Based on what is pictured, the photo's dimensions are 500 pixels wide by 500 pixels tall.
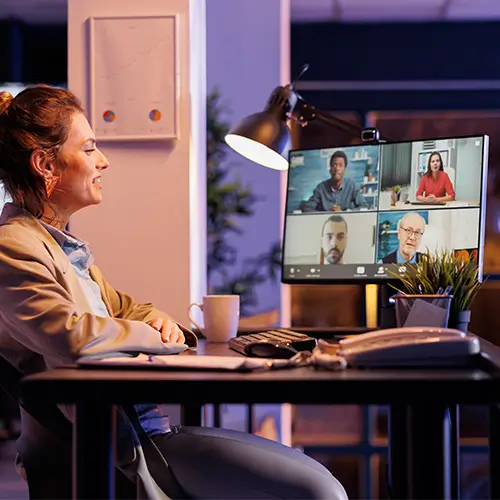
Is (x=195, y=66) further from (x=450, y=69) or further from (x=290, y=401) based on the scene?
(x=450, y=69)

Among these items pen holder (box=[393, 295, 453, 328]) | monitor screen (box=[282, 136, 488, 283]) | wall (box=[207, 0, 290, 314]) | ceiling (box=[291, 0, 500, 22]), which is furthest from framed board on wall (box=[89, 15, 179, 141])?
ceiling (box=[291, 0, 500, 22])

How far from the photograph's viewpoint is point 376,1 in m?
5.07

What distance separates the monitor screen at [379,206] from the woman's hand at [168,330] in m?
0.54

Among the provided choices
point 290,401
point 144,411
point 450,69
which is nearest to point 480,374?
point 290,401

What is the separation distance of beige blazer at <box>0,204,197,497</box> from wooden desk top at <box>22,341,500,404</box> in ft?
0.63

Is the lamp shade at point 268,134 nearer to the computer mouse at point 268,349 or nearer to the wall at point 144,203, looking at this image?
the wall at point 144,203

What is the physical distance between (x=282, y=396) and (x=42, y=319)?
0.46 m

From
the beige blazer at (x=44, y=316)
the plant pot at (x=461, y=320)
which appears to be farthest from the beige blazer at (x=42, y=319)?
the plant pot at (x=461, y=320)

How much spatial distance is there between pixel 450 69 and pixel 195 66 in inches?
130

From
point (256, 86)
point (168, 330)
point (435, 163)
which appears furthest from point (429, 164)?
point (256, 86)

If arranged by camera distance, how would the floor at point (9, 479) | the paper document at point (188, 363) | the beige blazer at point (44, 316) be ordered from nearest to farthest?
the paper document at point (188, 363), the beige blazer at point (44, 316), the floor at point (9, 479)

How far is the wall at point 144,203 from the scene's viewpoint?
240 centimetres

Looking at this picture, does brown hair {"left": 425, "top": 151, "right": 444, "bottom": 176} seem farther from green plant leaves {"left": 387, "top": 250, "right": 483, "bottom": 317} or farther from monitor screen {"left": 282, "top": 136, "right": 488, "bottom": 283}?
green plant leaves {"left": 387, "top": 250, "right": 483, "bottom": 317}

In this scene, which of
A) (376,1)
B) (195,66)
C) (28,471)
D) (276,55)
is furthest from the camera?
(376,1)
